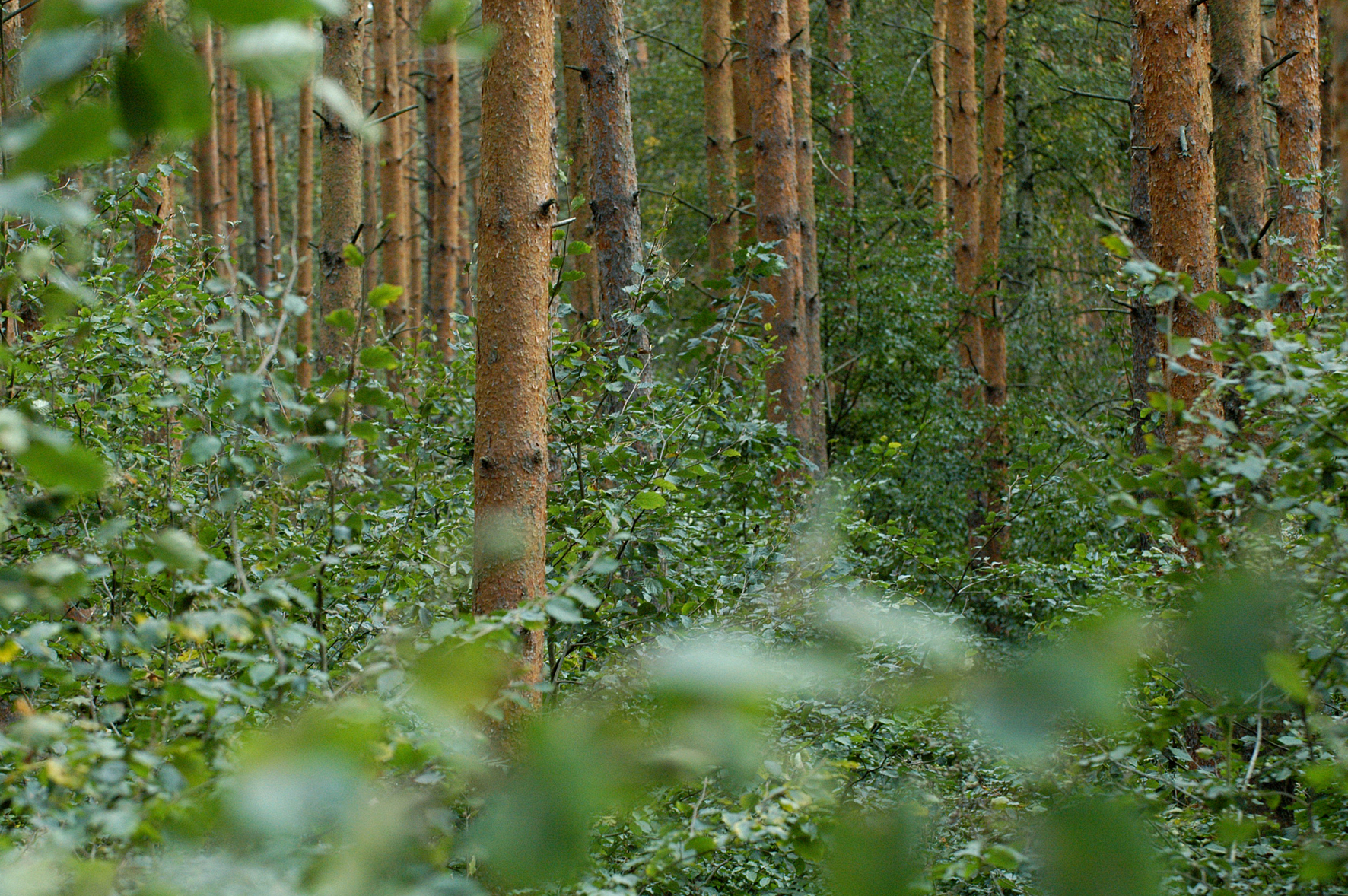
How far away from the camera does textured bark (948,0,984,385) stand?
11.5m

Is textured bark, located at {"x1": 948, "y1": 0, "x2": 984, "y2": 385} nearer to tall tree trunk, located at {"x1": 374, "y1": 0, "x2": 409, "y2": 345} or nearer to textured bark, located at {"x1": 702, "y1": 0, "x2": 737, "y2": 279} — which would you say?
textured bark, located at {"x1": 702, "y1": 0, "x2": 737, "y2": 279}

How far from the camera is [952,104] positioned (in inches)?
462

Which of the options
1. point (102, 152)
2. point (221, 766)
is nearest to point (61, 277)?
point (221, 766)

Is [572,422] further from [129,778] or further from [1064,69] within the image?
[1064,69]

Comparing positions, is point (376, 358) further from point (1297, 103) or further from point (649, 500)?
point (1297, 103)

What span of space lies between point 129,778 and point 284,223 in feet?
96.1

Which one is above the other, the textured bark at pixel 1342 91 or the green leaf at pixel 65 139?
the textured bark at pixel 1342 91

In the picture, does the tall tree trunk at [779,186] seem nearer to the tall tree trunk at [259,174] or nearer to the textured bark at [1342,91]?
the textured bark at [1342,91]

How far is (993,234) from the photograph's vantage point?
12.2m

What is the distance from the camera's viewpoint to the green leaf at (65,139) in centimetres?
48

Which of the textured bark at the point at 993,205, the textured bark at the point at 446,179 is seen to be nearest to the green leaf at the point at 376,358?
the textured bark at the point at 993,205

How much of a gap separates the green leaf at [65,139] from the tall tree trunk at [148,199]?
395cm

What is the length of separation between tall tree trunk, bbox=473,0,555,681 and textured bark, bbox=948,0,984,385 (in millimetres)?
9240

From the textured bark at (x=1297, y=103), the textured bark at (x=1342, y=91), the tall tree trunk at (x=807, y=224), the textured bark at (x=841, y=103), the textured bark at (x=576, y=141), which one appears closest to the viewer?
the textured bark at (x=1342, y=91)
